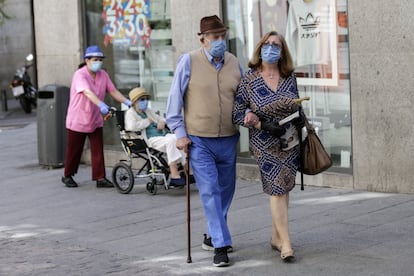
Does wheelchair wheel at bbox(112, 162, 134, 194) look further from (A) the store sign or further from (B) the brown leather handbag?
(B) the brown leather handbag

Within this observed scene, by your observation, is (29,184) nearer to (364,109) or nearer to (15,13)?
(364,109)

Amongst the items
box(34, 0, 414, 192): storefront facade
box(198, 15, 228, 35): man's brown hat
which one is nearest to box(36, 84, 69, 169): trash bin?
box(34, 0, 414, 192): storefront facade

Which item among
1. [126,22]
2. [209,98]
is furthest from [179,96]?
[126,22]

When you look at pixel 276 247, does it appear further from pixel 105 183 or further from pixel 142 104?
pixel 105 183

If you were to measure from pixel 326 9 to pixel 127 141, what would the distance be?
8.91 feet

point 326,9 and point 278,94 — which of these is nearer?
point 278,94

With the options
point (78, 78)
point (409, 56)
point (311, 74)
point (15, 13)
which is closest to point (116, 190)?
point (78, 78)

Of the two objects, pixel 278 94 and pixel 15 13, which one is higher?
pixel 15 13

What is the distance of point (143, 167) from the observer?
1126cm

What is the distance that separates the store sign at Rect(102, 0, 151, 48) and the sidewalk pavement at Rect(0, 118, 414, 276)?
236 cm

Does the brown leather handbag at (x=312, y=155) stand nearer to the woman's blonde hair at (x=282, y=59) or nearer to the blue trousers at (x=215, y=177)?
the woman's blonde hair at (x=282, y=59)

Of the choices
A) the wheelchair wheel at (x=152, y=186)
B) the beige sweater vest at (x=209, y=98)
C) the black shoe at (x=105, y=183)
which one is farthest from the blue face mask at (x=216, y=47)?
the black shoe at (x=105, y=183)

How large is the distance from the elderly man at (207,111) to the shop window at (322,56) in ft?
9.95

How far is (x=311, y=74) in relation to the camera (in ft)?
36.0
